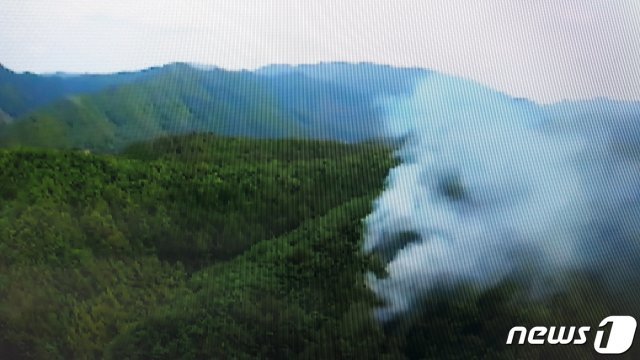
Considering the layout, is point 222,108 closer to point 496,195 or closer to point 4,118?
point 4,118

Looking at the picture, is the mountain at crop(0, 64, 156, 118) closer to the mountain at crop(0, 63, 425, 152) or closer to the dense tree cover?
the mountain at crop(0, 63, 425, 152)

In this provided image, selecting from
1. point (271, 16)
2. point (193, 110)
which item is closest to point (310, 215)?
point (193, 110)

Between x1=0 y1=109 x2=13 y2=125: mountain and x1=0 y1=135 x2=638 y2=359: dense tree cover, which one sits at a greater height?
x1=0 y1=109 x2=13 y2=125: mountain

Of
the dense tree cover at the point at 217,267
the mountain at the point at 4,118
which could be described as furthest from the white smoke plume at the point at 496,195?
the mountain at the point at 4,118

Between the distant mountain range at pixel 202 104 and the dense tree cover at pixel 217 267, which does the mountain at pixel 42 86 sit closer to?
the distant mountain range at pixel 202 104

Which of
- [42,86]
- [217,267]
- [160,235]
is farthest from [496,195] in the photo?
[42,86]

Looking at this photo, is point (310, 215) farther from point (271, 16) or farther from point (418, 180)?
point (271, 16)

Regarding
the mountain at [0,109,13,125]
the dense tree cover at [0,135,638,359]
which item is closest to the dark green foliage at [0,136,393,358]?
the dense tree cover at [0,135,638,359]
